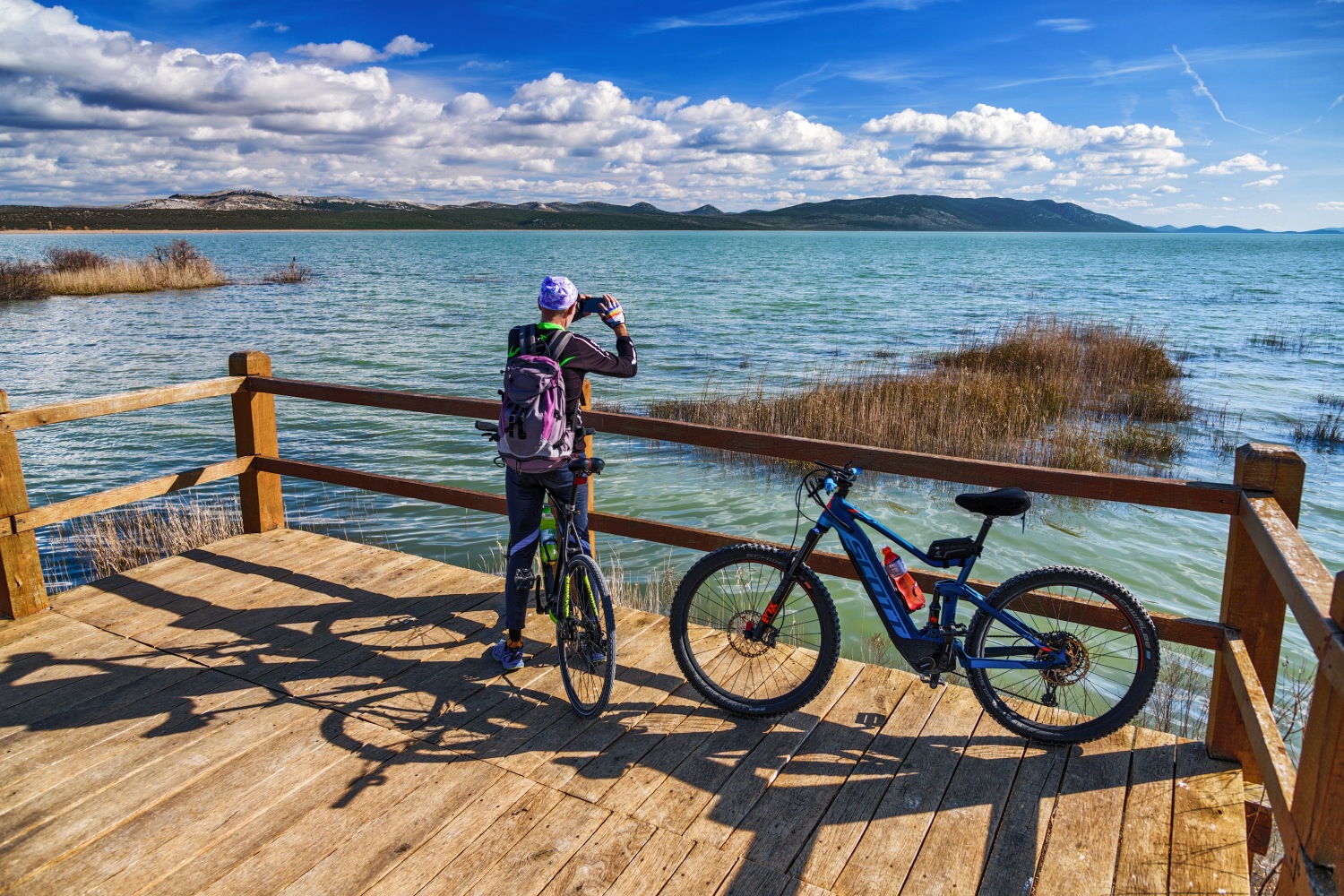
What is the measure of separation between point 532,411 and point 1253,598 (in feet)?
10.8

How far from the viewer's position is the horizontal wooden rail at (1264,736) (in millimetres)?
2721

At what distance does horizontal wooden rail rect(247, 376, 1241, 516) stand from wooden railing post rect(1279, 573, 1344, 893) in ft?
4.25

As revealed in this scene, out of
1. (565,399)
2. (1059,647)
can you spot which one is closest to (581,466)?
(565,399)

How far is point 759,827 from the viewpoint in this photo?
3367mm

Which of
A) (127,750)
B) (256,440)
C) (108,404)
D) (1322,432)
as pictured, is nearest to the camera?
Answer: (127,750)

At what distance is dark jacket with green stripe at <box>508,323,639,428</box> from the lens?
428 centimetres

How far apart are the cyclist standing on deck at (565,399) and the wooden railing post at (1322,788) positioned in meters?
2.90

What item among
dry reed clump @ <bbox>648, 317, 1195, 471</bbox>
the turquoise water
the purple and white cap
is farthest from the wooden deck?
dry reed clump @ <bbox>648, 317, 1195, 471</bbox>

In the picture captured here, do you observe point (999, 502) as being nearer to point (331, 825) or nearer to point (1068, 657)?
point (1068, 657)

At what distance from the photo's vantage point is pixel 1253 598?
367 cm

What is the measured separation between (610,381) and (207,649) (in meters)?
16.1

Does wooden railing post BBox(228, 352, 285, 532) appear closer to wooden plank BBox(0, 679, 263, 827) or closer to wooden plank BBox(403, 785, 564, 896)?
wooden plank BBox(0, 679, 263, 827)

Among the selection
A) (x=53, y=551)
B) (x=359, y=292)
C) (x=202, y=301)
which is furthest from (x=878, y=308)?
(x=53, y=551)

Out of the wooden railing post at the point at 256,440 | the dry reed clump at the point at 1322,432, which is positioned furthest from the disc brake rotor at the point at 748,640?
the dry reed clump at the point at 1322,432
